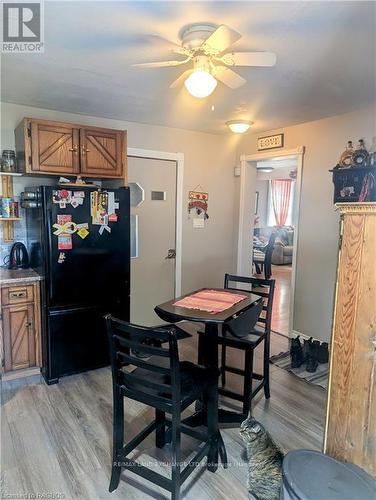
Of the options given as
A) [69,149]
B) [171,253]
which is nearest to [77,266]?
[69,149]

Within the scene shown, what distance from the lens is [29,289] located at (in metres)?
3.00

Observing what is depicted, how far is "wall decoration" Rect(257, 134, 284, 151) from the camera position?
4.09 m

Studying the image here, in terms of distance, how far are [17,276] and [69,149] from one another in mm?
1215

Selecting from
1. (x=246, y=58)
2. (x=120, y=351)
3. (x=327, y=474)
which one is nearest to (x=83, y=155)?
(x=246, y=58)

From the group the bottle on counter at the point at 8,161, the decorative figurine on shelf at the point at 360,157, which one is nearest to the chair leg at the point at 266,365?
the decorative figurine on shelf at the point at 360,157

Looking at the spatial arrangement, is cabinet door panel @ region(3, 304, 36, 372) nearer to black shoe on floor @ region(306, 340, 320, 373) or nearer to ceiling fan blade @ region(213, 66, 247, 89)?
ceiling fan blade @ region(213, 66, 247, 89)

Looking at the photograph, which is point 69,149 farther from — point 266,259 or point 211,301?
point 266,259

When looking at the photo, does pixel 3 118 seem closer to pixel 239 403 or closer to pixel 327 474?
pixel 239 403

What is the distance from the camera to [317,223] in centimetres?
376

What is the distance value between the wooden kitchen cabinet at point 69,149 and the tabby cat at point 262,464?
252 cm

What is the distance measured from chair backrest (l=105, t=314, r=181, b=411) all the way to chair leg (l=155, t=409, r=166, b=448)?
47cm

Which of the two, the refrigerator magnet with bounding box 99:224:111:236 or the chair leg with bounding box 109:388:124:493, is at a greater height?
the refrigerator magnet with bounding box 99:224:111:236

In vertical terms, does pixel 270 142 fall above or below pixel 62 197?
above

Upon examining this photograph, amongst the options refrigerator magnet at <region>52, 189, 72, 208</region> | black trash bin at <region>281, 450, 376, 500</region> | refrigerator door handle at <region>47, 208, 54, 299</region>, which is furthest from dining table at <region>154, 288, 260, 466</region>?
refrigerator magnet at <region>52, 189, 72, 208</region>
